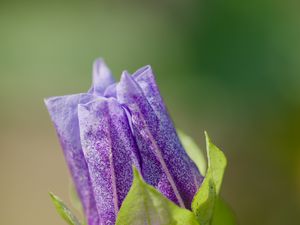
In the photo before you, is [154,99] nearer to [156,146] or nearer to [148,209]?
[156,146]

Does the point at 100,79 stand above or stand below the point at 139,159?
above

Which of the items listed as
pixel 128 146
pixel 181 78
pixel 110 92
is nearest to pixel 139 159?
pixel 128 146

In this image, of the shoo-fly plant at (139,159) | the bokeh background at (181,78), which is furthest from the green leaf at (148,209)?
the bokeh background at (181,78)

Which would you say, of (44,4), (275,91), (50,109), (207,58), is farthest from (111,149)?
(44,4)

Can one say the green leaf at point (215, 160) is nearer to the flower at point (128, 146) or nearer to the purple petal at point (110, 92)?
the flower at point (128, 146)

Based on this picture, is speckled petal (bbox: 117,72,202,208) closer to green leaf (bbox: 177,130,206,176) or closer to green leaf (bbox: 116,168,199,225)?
green leaf (bbox: 116,168,199,225)

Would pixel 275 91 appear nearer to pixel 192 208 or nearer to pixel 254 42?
pixel 254 42
